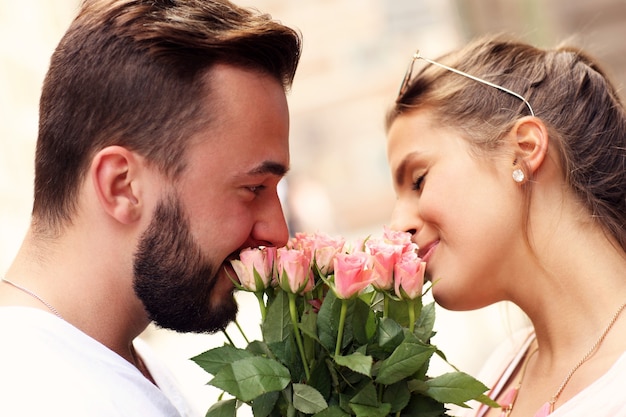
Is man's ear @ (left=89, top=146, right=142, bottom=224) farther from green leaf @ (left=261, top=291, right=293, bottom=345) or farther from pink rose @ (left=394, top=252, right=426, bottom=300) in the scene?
pink rose @ (left=394, top=252, right=426, bottom=300)

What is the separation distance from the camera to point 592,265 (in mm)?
1617

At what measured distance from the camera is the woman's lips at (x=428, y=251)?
1.68m

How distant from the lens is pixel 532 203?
65.4 inches

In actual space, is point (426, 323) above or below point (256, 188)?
below

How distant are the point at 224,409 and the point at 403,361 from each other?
11.3 inches

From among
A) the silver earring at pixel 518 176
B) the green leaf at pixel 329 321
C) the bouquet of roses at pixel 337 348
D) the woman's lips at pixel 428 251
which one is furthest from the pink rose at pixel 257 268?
the silver earring at pixel 518 176

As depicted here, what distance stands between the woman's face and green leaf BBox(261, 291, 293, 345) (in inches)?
17.3

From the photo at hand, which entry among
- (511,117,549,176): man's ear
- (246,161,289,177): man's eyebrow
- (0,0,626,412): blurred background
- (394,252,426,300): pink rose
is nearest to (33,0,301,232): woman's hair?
(246,161,289,177): man's eyebrow

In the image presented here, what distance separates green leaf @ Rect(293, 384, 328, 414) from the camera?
1.24 metres

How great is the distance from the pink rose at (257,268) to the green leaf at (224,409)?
0.18 meters

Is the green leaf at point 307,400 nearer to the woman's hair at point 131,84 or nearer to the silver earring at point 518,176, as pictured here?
the woman's hair at point 131,84

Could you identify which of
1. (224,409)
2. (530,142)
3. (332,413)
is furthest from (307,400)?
(530,142)

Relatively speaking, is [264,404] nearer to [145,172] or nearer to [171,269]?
[171,269]

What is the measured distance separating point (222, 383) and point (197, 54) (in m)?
0.59
